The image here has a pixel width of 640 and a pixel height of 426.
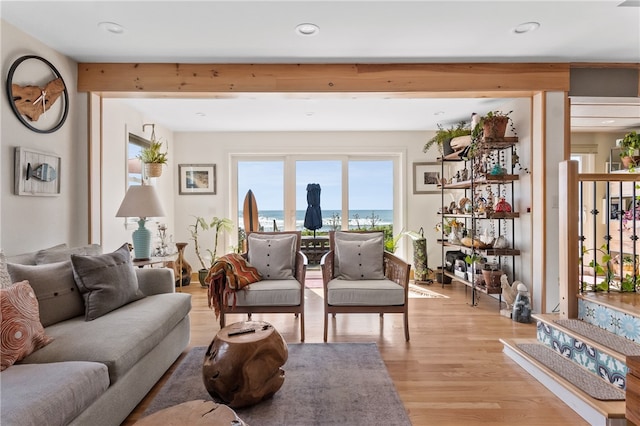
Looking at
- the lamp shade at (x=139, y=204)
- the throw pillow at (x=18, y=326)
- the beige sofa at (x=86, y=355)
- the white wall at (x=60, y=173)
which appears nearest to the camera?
the beige sofa at (x=86, y=355)

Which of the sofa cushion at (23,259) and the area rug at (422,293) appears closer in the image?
the sofa cushion at (23,259)

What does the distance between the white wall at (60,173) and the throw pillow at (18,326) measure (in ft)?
3.42

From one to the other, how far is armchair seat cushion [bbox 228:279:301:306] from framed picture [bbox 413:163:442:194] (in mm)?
3463

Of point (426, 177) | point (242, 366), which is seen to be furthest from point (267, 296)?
point (426, 177)

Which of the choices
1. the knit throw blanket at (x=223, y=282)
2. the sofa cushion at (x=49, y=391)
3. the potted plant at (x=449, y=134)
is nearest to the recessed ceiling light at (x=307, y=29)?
the knit throw blanket at (x=223, y=282)

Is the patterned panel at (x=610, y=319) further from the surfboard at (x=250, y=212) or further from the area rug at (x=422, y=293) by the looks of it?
the surfboard at (x=250, y=212)

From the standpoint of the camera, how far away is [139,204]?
339 cm

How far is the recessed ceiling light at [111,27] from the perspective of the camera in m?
2.66

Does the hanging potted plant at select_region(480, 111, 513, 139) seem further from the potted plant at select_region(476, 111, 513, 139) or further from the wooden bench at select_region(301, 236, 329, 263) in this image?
the wooden bench at select_region(301, 236, 329, 263)

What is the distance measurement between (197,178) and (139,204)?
7.98 feet

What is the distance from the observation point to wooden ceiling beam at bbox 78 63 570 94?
342 centimetres

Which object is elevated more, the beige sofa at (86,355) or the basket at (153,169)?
the basket at (153,169)

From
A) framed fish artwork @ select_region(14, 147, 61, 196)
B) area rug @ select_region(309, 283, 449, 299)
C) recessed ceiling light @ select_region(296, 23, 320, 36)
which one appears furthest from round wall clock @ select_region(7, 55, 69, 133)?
area rug @ select_region(309, 283, 449, 299)

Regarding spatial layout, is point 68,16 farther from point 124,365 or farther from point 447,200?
point 447,200
